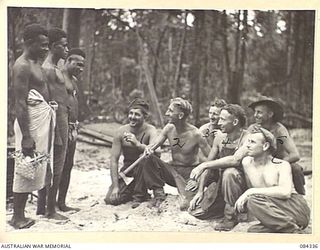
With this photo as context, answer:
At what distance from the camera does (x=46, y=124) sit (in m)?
3.04

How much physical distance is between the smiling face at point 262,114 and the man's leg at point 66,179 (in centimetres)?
102

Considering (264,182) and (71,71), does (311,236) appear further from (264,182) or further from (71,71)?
(71,71)

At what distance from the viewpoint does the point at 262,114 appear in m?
3.08

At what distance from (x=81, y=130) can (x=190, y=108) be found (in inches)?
Answer: 24.3

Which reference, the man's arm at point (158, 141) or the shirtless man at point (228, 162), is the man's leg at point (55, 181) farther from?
the shirtless man at point (228, 162)

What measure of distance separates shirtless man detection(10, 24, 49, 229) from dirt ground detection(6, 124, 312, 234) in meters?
0.05

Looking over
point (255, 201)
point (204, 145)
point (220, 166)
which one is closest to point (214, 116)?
point (204, 145)

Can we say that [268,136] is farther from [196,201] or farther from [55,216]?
[55,216]

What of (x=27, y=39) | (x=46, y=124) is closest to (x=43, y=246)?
(x=46, y=124)

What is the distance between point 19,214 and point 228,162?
1169 mm

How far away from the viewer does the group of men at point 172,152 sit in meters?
3.03

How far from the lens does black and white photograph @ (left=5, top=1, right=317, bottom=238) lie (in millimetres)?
3051

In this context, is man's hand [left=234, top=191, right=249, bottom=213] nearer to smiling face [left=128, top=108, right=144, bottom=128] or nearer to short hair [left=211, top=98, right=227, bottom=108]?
short hair [left=211, top=98, right=227, bottom=108]

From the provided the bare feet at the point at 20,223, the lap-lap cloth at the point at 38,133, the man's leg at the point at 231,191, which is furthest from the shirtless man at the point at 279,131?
the bare feet at the point at 20,223
